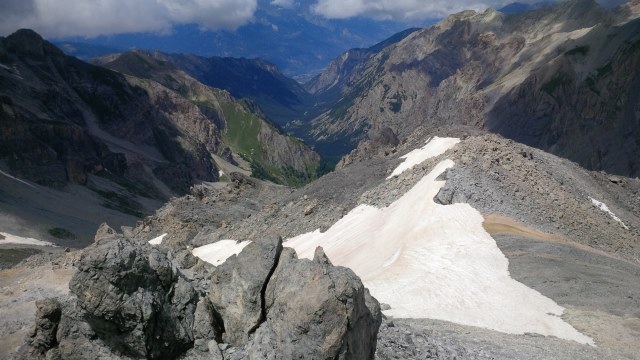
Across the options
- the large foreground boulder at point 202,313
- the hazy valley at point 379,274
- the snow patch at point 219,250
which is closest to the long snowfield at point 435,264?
the hazy valley at point 379,274

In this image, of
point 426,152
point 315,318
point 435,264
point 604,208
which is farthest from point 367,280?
point 426,152

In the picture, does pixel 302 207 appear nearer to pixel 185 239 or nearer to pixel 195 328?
pixel 185 239

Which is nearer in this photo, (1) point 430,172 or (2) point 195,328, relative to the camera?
(2) point 195,328

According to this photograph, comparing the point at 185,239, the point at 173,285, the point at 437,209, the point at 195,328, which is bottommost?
the point at 185,239

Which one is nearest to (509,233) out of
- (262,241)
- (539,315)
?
(539,315)

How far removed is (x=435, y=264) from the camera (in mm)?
35500

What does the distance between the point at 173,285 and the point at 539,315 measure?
18.9m

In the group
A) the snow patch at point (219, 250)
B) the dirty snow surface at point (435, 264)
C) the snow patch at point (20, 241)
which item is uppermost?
the dirty snow surface at point (435, 264)

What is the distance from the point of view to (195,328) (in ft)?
57.1

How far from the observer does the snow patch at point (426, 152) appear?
210ft

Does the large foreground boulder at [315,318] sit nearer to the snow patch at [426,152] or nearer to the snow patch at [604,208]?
the snow patch at [604,208]

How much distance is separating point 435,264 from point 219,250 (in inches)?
1259

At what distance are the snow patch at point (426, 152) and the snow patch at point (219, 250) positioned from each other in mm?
18406

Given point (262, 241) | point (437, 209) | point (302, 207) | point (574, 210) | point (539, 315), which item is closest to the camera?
point (262, 241)
